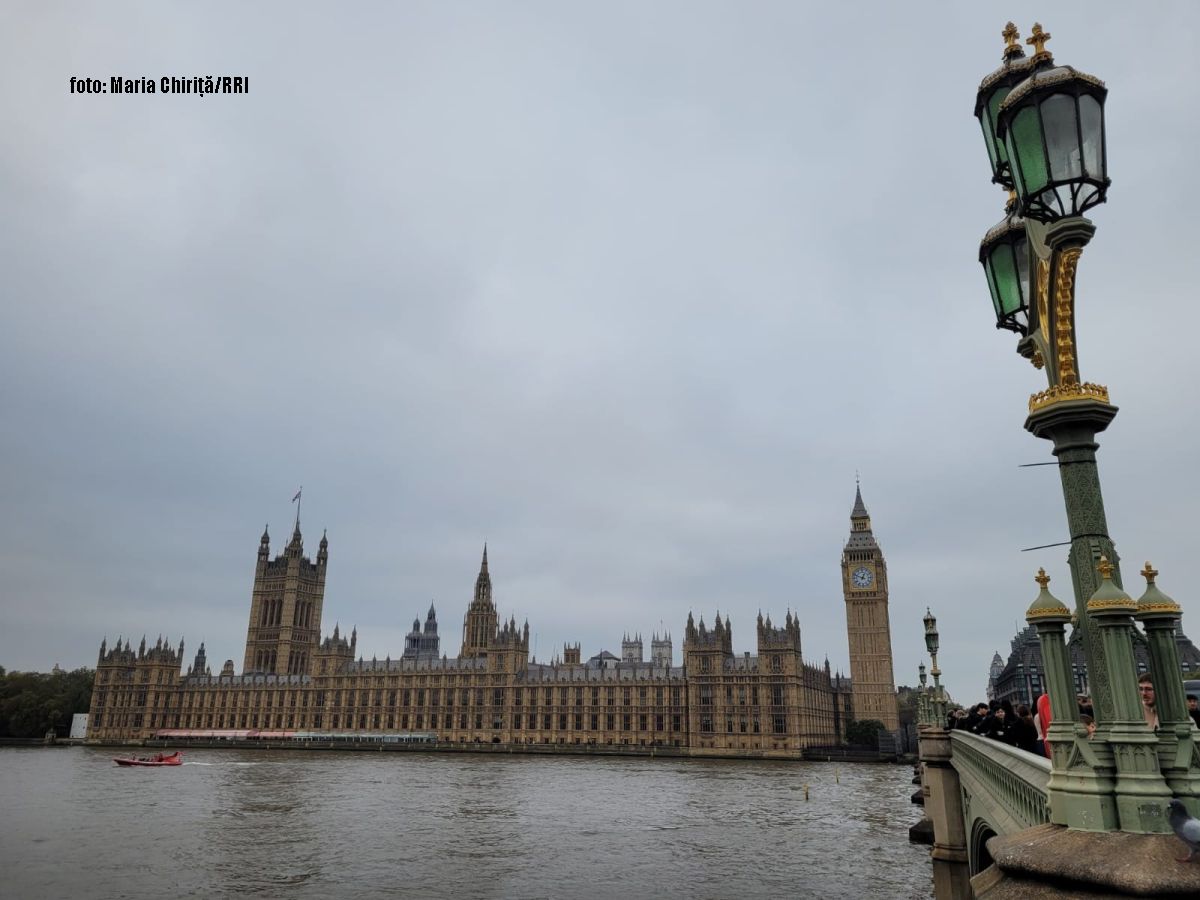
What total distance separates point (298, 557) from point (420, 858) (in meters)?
149

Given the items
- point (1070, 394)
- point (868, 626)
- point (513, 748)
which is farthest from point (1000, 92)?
point (868, 626)

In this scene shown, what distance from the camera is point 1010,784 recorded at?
10688 millimetres

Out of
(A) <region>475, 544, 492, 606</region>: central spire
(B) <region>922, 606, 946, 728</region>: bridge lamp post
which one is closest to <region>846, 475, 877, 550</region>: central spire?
(A) <region>475, 544, 492, 606</region>: central spire

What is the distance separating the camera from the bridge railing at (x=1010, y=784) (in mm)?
8336

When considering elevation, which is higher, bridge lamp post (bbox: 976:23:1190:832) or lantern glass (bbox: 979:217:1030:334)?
lantern glass (bbox: 979:217:1030:334)

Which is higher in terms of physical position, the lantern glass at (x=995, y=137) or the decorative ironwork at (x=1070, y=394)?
the lantern glass at (x=995, y=137)

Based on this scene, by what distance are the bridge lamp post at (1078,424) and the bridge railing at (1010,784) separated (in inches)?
44.1

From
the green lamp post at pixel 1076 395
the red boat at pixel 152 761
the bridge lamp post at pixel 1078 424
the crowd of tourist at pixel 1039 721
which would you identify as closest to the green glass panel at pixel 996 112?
the bridge lamp post at pixel 1078 424

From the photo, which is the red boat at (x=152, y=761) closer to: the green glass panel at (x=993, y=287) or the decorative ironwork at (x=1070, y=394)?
the green glass panel at (x=993, y=287)

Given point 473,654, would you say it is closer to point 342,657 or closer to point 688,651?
point 342,657

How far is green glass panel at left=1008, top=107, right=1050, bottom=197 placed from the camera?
6.22 m

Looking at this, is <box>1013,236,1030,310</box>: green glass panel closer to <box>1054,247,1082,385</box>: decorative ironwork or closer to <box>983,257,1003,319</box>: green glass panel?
<box>983,257,1003,319</box>: green glass panel

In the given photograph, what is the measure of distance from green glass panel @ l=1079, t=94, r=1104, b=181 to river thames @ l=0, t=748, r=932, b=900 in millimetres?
25201

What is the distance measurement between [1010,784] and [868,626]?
12558 cm
